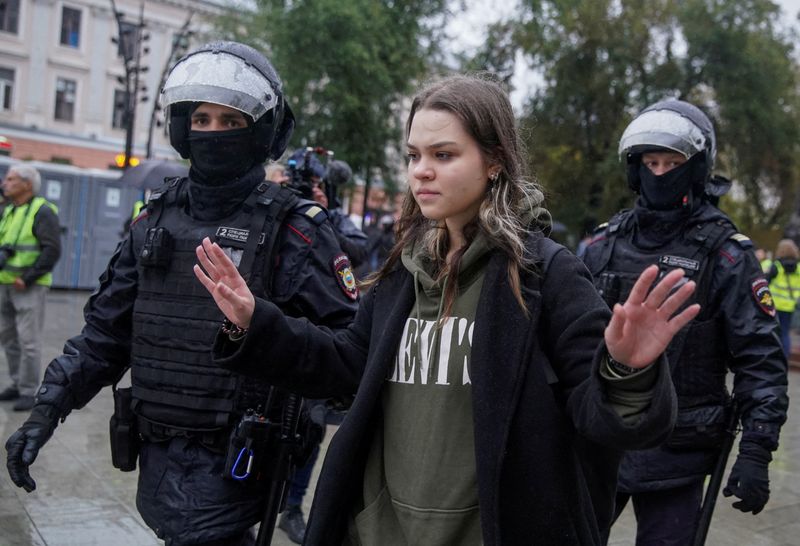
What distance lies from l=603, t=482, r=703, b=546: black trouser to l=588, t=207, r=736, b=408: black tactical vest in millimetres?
330

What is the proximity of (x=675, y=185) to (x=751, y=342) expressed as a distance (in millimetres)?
691

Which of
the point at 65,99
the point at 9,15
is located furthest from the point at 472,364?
the point at 65,99

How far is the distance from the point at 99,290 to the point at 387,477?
1495 mm

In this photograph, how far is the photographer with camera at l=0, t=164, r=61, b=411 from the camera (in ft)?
22.1

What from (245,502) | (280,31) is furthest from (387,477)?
(280,31)

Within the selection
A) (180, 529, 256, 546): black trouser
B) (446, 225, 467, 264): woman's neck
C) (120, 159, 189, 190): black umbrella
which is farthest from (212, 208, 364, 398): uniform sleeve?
(120, 159, 189, 190): black umbrella

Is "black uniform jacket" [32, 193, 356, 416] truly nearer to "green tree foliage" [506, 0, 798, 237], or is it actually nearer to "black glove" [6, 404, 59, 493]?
"black glove" [6, 404, 59, 493]

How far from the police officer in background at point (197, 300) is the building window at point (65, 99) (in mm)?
36845

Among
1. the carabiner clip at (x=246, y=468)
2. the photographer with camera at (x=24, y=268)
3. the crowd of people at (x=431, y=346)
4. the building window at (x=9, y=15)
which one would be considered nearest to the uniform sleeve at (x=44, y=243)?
the photographer with camera at (x=24, y=268)

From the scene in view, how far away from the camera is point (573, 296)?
5.85 ft

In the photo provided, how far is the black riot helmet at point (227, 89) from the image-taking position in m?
2.76

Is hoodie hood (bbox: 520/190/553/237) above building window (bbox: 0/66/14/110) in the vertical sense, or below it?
below

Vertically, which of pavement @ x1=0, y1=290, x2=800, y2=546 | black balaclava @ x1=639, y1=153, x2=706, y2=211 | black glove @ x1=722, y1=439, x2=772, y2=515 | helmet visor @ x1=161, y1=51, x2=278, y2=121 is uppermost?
helmet visor @ x1=161, y1=51, x2=278, y2=121

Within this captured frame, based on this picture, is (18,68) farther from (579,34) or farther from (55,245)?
(55,245)
